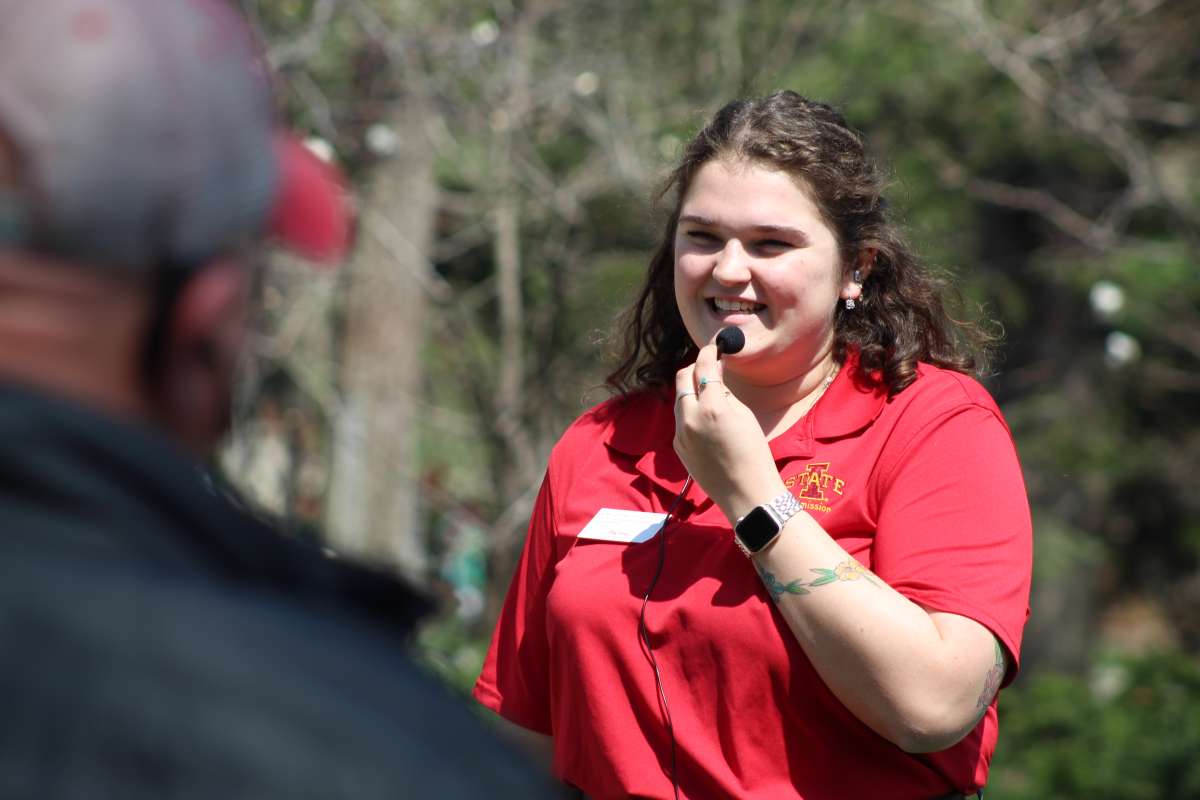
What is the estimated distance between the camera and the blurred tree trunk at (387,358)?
6.73 m

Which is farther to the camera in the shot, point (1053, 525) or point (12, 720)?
point (1053, 525)

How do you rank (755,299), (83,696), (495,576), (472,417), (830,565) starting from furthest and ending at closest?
(472,417)
(495,576)
(755,299)
(830,565)
(83,696)

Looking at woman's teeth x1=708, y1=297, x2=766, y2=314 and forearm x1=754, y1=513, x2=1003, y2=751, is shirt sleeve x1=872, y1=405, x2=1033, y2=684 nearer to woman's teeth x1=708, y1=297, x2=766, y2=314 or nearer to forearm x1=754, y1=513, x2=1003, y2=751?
forearm x1=754, y1=513, x2=1003, y2=751

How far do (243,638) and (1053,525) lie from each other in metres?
8.72

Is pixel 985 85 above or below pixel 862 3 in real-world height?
below

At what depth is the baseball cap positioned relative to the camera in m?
0.96

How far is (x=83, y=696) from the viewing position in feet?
2.90

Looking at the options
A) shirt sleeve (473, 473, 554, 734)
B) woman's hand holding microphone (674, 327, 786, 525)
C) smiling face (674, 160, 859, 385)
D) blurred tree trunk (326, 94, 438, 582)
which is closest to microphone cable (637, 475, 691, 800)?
woman's hand holding microphone (674, 327, 786, 525)

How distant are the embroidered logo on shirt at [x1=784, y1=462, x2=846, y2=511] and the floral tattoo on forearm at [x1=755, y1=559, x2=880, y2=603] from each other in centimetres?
18

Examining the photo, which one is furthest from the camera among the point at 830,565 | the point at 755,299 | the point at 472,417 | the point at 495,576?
the point at 472,417

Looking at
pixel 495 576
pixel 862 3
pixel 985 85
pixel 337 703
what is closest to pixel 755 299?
pixel 337 703

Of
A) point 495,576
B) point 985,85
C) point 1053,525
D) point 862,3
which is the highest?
point 862,3

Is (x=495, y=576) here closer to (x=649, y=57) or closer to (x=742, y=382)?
(x=649, y=57)

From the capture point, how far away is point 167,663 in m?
0.90
